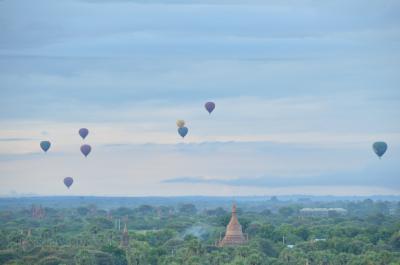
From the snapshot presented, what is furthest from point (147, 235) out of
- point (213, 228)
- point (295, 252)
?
point (295, 252)

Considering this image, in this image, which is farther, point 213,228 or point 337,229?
point 213,228

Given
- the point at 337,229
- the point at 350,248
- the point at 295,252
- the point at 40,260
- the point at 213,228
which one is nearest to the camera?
the point at 40,260

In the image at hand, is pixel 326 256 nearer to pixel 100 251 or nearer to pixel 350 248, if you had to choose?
pixel 350 248

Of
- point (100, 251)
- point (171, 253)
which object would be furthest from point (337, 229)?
point (100, 251)

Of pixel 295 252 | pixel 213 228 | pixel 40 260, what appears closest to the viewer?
pixel 40 260

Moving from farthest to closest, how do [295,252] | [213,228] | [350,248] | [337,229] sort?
[213,228], [337,229], [350,248], [295,252]

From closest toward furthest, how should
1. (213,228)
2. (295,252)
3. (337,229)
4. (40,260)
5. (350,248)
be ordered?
(40,260)
(295,252)
(350,248)
(337,229)
(213,228)

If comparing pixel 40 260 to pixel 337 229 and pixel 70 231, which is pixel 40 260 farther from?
pixel 70 231

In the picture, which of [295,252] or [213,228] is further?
[213,228]
